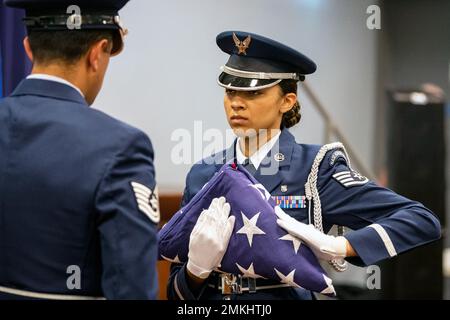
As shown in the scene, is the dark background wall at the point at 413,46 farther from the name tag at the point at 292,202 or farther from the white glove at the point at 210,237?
the white glove at the point at 210,237

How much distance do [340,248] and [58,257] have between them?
2.31 feet

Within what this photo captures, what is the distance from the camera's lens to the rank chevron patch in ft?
6.64

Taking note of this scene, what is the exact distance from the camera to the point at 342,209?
203cm

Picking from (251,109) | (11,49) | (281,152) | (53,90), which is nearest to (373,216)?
(281,152)

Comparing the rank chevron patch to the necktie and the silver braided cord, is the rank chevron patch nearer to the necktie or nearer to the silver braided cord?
the silver braided cord

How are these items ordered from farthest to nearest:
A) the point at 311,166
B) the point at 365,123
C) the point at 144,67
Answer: the point at 365,123
the point at 144,67
the point at 311,166

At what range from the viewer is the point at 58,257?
5.12ft

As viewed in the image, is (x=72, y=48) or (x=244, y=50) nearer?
(x=72, y=48)

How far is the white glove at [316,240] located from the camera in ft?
6.23

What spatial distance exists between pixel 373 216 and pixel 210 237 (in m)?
0.43

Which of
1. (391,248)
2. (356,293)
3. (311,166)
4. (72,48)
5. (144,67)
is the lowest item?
(356,293)

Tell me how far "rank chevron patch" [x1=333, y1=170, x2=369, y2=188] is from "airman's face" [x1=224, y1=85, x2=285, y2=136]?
0.23 metres
